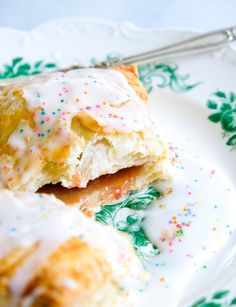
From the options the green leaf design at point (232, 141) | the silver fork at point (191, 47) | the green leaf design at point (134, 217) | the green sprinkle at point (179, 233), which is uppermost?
the silver fork at point (191, 47)

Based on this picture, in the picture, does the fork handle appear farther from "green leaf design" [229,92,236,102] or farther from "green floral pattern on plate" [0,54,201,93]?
"green leaf design" [229,92,236,102]

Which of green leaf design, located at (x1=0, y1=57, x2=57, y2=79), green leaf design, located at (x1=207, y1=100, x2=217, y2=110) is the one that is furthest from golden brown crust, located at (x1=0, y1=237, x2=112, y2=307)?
green leaf design, located at (x1=0, y1=57, x2=57, y2=79)

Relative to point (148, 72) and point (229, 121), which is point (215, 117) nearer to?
point (229, 121)

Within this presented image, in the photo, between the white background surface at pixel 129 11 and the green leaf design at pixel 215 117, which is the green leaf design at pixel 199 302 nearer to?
the green leaf design at pixel 215 117

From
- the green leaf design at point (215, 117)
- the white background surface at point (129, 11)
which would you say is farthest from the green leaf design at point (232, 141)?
the white background surface at point (129, 11)

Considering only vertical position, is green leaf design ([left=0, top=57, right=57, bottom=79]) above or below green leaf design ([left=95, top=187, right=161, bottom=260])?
above

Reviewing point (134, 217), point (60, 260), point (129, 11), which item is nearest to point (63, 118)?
point (134, 217)
